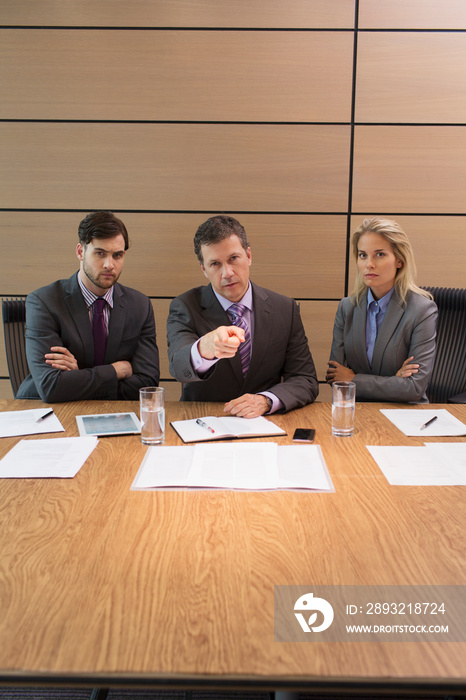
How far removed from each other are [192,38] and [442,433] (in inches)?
105

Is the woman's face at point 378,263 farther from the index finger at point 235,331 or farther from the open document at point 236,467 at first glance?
the open document at point 236,467

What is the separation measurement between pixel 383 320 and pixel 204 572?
174 centimetres

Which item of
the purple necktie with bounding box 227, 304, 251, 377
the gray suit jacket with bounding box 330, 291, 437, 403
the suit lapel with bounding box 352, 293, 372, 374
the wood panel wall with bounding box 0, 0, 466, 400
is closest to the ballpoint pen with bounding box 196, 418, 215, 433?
the purple necktie with bounding box 227, 304, 251, 377

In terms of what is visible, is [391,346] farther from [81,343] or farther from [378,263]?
[81,343]

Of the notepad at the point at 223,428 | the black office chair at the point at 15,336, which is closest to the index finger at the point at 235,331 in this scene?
the notepad at the point at 223,428

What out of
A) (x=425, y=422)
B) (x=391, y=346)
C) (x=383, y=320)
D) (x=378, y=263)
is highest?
(x=378, y=263)

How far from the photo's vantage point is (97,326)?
8.25 ft

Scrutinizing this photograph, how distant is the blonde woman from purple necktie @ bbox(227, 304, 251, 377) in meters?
0.43

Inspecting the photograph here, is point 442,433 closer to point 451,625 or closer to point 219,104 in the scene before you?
point 451,625

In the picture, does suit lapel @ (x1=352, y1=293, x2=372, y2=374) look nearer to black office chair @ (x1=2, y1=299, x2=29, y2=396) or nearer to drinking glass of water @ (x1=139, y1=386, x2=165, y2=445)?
drinking glass of water @ (x1=139, y1=386, x2=165, y2=445)

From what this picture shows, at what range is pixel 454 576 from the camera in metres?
1.01
